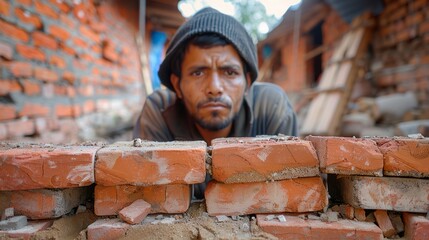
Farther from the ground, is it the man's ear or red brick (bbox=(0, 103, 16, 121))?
the man's ear

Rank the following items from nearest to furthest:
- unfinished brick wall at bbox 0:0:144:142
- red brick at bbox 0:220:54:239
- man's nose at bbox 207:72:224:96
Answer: red brick at bbox 0:220:54:239 < man's nose at bbox 207:72:224:96 < unfinished brick wall at bbox 0:0:144:142

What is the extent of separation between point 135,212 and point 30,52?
2176 mm

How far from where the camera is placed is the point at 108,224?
87cm

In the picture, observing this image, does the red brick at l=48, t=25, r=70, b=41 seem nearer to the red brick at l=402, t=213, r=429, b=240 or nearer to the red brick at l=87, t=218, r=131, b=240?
the red brick at l=87, t=218, r=131, b=240

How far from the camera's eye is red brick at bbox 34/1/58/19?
2.39 metres

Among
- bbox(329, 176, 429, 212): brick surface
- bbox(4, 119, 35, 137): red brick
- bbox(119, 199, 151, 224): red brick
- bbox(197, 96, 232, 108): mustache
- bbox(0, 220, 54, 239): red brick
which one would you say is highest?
bbox(197, 96, 232, 108): mustache

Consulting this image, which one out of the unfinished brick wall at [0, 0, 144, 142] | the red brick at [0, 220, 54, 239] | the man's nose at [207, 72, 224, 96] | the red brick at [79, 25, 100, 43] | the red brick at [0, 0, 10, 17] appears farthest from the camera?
the red brick at [79, 25, 100, 43]

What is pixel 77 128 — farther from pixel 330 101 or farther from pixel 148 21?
pixel 148 21

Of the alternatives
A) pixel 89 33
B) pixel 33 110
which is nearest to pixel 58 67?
pixel 33 110

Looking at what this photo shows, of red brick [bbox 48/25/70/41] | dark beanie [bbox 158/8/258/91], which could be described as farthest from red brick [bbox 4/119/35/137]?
dark beanie [bbox 158/8/258/91]

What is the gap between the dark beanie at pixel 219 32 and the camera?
1718 mm

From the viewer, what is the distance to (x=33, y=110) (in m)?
2.32

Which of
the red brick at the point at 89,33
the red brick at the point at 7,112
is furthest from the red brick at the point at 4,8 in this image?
the red brick at the point at 89,33

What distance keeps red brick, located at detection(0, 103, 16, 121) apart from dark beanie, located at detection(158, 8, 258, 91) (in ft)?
4.11
